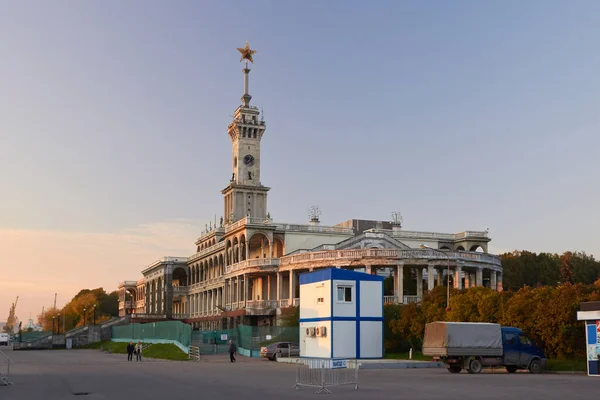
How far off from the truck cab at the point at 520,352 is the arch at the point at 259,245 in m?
67.3

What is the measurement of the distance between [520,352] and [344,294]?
16755 mm

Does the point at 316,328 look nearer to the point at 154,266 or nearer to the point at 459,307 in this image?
the point at 459,307

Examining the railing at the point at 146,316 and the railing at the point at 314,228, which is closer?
the railing at the point at 314,228

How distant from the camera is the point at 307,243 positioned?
10725 centimetres

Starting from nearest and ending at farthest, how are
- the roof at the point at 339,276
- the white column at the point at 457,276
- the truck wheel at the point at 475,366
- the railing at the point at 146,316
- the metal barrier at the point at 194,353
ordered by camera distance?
the truck wheel at the point at 475,366 < the roof at the point at 339,276 < the metal barrier at the point at 194,353 < the white column at the point at 457,276 < the railing at the point at 146,316

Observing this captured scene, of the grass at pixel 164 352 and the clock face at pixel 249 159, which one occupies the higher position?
the clock face at pixel 249 159

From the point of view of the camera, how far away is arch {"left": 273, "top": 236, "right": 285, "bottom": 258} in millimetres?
107000

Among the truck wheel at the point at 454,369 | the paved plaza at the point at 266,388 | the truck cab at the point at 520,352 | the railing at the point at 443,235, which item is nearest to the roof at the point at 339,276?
the truck wheel at the point at 454,369

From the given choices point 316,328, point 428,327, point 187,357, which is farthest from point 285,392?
point 187,357

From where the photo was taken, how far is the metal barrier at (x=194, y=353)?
60.0 m

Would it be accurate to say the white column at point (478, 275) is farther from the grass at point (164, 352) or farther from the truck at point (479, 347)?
the truck at point (479, 347)

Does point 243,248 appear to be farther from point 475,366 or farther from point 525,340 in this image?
point 475,366

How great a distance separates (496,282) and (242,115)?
5786 cm

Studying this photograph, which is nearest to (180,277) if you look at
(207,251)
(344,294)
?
(207,251)
